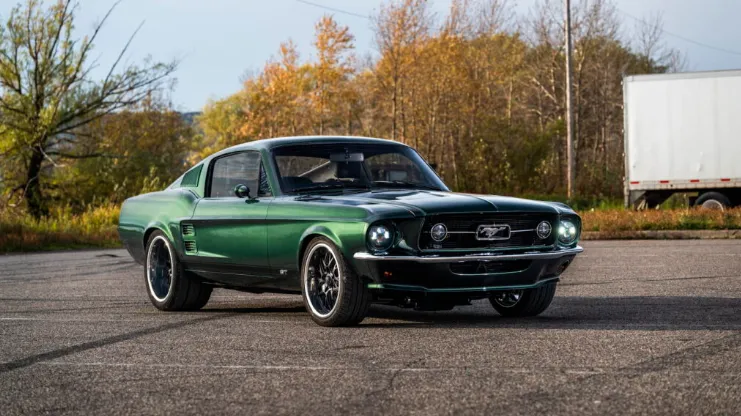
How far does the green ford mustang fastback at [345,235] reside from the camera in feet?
25.8

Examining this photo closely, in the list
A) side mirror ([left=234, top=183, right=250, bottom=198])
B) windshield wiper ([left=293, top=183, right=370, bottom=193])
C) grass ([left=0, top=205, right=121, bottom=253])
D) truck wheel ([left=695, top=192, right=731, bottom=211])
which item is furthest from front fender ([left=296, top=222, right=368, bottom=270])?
truck wheel ([left=695, top=192, right=731, bottom=211])

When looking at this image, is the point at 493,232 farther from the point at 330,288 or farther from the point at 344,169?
the point at 344,169

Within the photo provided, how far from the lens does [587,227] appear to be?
24125 mm

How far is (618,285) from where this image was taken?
38.1 ft

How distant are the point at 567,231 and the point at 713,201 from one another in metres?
21.0

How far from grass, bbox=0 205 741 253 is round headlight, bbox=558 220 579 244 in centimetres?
1491

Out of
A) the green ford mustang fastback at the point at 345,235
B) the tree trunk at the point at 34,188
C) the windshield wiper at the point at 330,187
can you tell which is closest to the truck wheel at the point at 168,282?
the green ford mustang fastback at the point at 345,235

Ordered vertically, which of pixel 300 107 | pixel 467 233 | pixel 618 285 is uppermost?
pixel 300 107

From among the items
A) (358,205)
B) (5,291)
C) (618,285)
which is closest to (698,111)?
(618,285)

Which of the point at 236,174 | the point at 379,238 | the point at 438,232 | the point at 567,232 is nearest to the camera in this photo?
the point at 379,238

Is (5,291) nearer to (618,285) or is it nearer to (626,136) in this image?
(618,285)

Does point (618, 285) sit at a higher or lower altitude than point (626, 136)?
lower

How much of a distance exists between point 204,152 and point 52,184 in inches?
2068

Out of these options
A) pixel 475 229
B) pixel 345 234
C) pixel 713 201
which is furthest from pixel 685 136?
pixel 345 234
